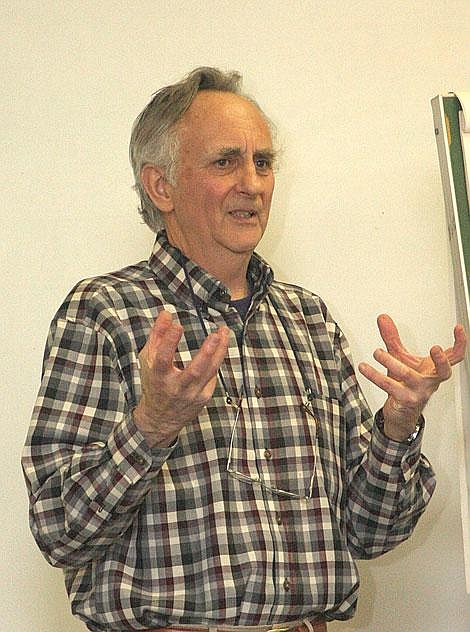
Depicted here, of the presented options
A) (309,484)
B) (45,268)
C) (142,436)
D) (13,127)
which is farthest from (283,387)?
(13,127)

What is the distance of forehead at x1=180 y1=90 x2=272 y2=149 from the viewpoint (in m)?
1.78

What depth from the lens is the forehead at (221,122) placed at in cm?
178

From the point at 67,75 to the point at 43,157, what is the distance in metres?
0.17

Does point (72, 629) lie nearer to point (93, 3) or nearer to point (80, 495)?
point (80, 495)

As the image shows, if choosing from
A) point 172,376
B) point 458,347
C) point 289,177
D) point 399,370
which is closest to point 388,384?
point 399,370

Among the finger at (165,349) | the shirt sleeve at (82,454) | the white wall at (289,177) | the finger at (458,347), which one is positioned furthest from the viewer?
the white wall at (289,177)

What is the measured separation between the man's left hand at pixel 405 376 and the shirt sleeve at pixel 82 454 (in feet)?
1.07

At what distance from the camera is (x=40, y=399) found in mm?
1610

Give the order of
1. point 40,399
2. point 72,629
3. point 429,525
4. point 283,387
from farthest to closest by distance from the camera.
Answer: point 429,525 → point 72,629 → point 283,387 → point 40,399

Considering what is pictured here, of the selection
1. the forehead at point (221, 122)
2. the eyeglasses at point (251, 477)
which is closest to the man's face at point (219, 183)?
the forehead at point (221, 122)

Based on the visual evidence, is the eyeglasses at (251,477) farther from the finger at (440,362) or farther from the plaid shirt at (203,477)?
the finger at (440,362)

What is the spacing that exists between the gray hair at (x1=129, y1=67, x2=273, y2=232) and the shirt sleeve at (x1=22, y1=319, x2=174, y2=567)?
32 cm

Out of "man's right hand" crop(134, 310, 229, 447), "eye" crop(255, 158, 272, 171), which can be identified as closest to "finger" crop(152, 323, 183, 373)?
"man's right hand" crop(134, 310, 229, 447)

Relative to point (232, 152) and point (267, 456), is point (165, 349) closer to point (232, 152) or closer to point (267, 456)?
point (267, 456)
